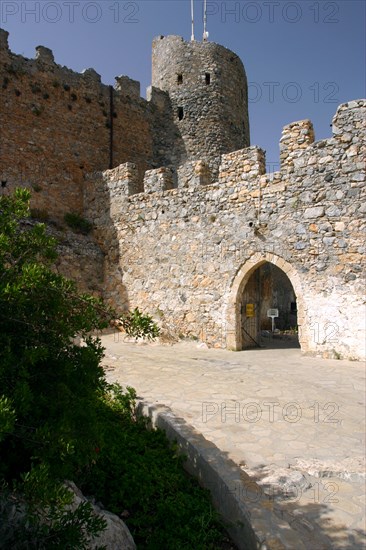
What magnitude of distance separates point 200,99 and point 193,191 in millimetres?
7252

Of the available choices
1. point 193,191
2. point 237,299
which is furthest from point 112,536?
point 193,191

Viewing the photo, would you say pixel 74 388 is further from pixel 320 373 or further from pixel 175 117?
pixel 175 117

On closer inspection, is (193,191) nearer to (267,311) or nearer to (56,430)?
(267,311)

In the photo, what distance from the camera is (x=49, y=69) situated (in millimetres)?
13781

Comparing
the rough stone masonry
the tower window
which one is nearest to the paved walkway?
the rough stone masonry

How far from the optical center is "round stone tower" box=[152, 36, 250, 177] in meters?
16.7

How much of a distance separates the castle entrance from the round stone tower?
5386mm

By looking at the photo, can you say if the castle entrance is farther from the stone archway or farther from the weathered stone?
the weathered stone

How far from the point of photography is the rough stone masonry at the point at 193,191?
8.98m

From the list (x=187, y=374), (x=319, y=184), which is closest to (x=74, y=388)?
(x=187, y=374)

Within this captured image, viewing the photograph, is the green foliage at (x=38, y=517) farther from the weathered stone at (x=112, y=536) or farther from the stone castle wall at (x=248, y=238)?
the stone castle wall at (x=248, y=238)

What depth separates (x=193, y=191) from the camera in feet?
37.1

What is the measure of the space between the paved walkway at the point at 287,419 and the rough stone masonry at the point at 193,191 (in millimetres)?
1980

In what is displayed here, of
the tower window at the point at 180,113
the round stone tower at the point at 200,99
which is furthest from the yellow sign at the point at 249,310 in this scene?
the tower window at the point at 180,113
